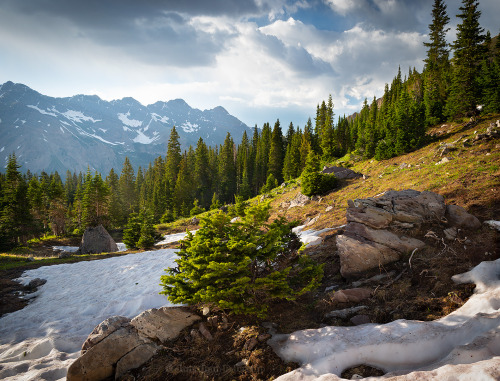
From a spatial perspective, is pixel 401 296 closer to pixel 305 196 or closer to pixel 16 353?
pixel 16 353

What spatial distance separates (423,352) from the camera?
4.60m

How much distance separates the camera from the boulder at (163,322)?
21.7ft

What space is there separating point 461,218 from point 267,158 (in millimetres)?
59100

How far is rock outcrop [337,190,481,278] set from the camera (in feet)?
27.9

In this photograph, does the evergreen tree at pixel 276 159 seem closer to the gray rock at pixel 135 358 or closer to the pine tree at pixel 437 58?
the pine tree at pixel 437 58

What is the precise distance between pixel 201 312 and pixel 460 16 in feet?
166

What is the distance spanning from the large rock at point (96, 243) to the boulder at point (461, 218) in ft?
101

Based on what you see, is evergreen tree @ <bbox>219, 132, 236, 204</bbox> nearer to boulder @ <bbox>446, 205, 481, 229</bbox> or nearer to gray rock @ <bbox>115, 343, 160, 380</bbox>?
boulder @ <bbox>446, 205, 481, 229</bbox>

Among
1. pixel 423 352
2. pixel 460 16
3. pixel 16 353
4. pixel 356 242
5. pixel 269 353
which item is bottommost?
pixel 16 353

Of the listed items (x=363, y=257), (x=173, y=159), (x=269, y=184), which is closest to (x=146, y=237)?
(x=363, y=257)

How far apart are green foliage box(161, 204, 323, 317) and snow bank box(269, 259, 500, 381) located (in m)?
1.25

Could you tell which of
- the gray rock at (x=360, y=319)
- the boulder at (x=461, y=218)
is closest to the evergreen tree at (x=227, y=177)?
the boulder at (x=461, y=218)

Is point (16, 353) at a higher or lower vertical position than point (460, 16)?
lower

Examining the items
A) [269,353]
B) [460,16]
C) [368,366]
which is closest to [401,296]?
[368,366]
